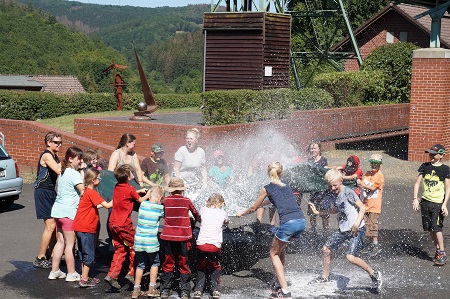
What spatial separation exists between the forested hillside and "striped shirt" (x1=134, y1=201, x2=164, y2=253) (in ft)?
242

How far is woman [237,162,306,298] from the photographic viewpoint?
8.80 m

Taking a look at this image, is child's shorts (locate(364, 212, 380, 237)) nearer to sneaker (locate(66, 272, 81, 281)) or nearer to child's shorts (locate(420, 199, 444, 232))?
child's shorts (locate(420, 199, 444, 232))

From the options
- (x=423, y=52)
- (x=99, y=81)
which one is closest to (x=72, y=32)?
(x=99, y=81)

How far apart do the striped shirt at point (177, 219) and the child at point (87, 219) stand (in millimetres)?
878

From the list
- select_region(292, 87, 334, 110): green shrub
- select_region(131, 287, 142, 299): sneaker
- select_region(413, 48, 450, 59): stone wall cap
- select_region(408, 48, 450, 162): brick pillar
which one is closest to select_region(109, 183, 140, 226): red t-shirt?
select_region(131, 287, 142, 299): sneaker

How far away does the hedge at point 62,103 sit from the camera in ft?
95.0

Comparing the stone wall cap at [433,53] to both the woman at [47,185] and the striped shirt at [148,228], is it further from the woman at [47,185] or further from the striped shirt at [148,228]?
the striped shirt at [148,228]

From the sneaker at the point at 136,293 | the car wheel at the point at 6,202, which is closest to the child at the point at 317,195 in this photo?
the sneaker at the point at 136,293

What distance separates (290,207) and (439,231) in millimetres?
3021

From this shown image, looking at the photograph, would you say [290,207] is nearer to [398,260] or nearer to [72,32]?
[398,260]

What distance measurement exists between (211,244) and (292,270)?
1770mm

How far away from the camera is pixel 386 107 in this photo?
27.9 metres

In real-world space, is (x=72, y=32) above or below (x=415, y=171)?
above

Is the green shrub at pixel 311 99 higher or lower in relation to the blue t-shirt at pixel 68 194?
higher
